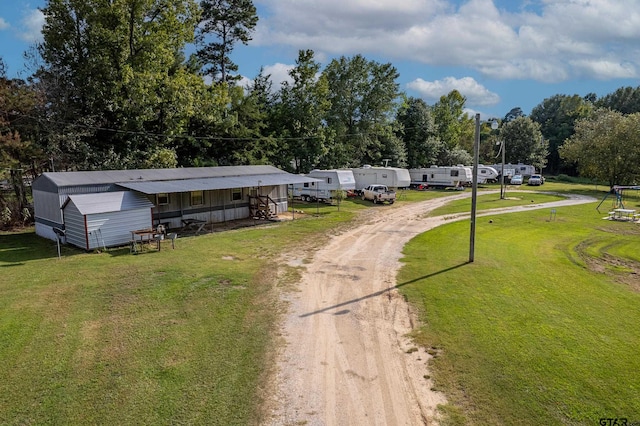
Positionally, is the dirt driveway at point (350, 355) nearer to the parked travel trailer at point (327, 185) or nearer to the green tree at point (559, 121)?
the parked travel trailer at point (327, 185)

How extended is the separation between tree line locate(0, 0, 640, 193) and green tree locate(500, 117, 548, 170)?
36.3ft

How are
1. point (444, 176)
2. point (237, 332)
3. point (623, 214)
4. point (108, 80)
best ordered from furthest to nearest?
point (444, 176) < point (623, 214) < point (108, 80) < point (237, 332)

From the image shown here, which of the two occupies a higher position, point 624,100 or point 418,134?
point 624,100

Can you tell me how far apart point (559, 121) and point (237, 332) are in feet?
305

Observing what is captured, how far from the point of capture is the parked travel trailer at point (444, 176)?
154 feet

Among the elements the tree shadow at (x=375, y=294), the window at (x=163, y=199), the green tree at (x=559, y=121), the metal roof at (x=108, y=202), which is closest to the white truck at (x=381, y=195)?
the window at (x=163, y=199)

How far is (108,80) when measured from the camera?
26.7 metres

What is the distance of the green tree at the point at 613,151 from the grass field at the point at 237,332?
1229 inches

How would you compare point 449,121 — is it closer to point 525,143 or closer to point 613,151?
point 525,143

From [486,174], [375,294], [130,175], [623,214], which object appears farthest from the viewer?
[486,174]

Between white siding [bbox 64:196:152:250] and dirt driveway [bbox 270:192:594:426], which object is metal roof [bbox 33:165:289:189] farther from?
dirt driveway [bbox 270:192:594:426]

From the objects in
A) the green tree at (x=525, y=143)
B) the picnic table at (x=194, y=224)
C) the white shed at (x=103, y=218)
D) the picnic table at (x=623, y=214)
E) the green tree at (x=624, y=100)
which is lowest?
the picnic table at (x=623, y=214)

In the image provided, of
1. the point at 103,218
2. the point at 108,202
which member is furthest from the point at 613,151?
the point at 103,218

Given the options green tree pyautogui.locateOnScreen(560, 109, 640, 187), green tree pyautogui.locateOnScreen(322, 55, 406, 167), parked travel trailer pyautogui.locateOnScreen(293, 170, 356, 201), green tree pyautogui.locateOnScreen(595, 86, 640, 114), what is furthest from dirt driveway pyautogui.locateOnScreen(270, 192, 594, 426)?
green tree pyautogui.locateOnScreen(595, 86, 640, 114)
